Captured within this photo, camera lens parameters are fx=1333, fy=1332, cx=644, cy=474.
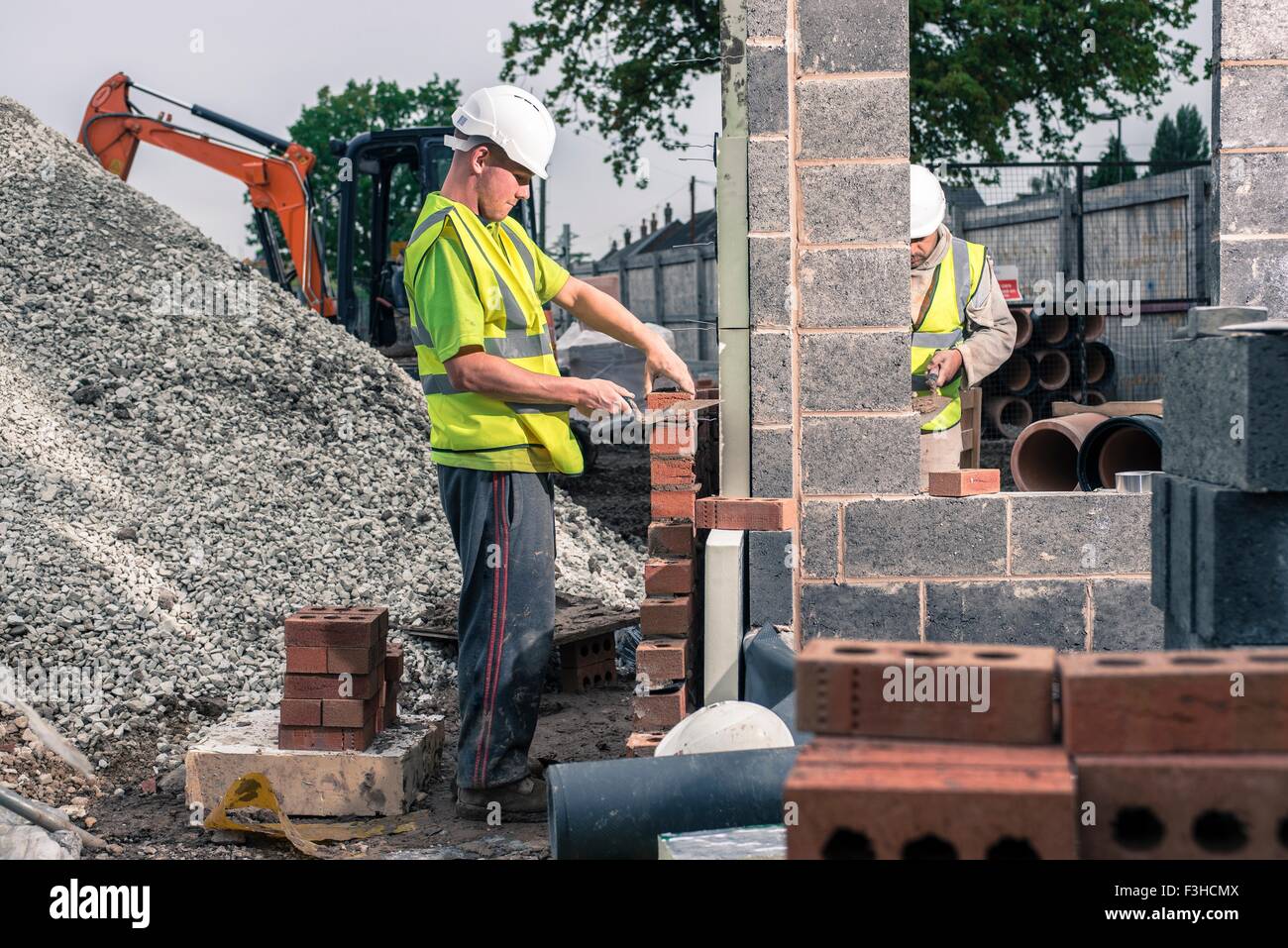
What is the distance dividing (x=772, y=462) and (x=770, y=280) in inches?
23.9

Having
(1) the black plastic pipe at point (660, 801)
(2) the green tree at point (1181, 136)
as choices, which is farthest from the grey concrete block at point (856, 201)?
(2) the green tree at point (1181, 136)

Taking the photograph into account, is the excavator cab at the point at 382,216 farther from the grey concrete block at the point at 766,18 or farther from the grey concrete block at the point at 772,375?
the grey concrete block at the point at 772,375

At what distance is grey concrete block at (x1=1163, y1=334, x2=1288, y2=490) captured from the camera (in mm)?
2693

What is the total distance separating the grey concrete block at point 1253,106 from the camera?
4195 mm

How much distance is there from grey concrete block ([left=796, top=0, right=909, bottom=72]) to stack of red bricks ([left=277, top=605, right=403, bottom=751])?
2448 mm

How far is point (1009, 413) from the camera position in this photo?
1659cm

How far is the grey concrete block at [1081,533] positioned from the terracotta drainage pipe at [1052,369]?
1204 cm

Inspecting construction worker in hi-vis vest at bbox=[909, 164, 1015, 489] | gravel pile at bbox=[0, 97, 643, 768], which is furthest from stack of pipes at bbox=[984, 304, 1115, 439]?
construction worker in hi-vis vest at bbox=[909, 164, 1015, 489]

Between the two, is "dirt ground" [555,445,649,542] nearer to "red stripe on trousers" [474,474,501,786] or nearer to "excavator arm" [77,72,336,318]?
"excavator arm" [77,72,336,318]

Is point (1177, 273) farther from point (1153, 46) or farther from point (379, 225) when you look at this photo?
point (379, 225)

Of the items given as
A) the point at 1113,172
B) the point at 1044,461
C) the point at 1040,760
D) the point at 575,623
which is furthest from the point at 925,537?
the point at 1113,172

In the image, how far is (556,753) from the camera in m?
5.50
